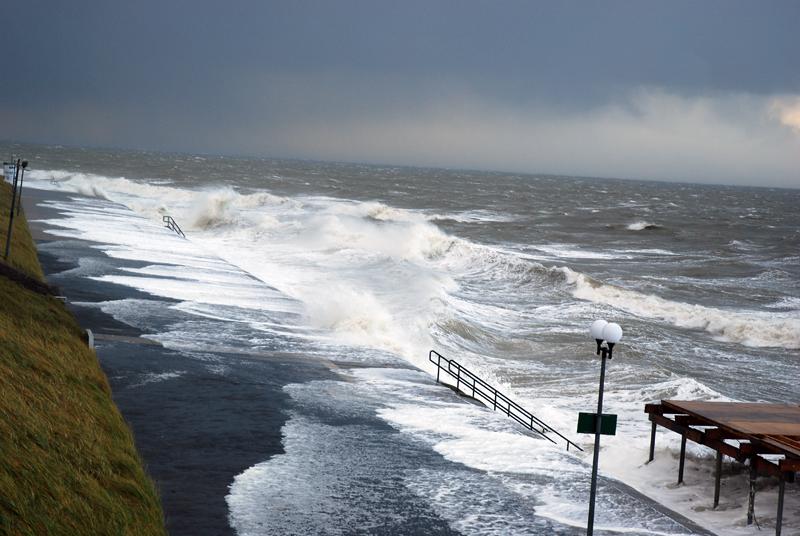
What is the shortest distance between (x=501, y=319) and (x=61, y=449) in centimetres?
2469

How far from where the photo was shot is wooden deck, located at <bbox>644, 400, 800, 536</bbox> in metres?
13.5

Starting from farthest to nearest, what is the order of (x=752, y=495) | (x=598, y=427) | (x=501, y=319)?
(x=501, y=319) < (x=752, y=495) < (x=598, y=427)

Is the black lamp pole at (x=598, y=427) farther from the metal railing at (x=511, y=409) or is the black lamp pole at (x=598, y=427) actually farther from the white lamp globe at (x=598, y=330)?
the metal railing at (x=511, y=409)

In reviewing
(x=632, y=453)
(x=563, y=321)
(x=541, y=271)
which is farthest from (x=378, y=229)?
(x=632, y=453)

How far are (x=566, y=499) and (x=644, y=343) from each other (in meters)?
18.1

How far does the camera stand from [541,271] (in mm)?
47938

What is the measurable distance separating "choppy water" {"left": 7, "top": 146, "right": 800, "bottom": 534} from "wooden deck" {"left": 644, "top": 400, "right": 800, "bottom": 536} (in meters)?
1.04

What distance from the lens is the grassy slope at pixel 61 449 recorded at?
937 cm

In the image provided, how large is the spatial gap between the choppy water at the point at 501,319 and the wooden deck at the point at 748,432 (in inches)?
40.8

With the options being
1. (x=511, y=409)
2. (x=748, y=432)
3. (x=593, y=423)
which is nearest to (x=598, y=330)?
(x=593, y=423)

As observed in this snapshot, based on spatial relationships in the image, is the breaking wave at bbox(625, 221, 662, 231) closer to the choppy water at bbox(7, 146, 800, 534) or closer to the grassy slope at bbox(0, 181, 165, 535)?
the choppy water at bbox(7, 146, 800, 534)

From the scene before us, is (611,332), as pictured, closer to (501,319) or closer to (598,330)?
(598,330)

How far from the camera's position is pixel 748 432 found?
14367 mm

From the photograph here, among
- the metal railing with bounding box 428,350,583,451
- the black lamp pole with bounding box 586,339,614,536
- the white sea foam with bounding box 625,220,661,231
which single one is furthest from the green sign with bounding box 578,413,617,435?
the white sea foam with bounding box 625,220,661,231
